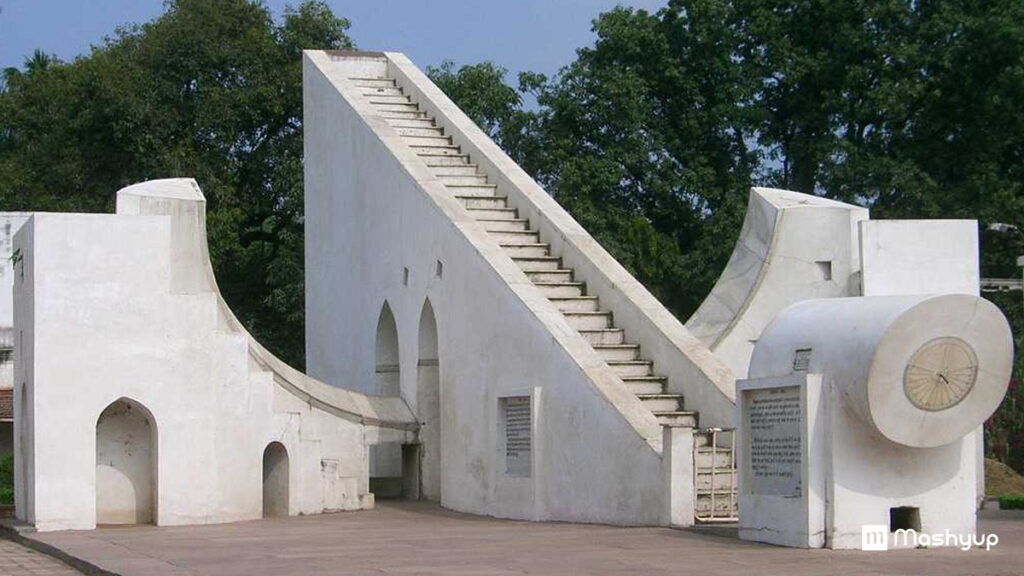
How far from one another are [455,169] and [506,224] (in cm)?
163

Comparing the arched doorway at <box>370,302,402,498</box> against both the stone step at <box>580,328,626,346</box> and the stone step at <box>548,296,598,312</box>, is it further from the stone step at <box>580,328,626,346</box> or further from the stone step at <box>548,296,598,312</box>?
the stone step at <box>580,328,626,346</box>

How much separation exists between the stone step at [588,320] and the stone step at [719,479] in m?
2.83

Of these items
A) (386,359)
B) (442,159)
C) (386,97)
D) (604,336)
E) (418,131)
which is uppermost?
(386,97)

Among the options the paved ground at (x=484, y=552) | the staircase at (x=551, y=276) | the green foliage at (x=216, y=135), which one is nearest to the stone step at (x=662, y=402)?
the staircase at (x=551, y=276)

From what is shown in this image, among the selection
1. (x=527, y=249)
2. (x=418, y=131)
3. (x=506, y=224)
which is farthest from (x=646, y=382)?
(x=418, y=131)

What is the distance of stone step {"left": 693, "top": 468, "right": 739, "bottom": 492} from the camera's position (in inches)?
507

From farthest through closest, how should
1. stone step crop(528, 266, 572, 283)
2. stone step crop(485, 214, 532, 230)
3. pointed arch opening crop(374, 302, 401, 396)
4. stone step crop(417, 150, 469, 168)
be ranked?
1. stone step crop(417, 150, 469, 168)
2. pointed arch opening crop(374, 302, 401, 396)
3. stone step crop(485, 214, 532, 230)
4. stone step crop(528, 266, 572, 283)

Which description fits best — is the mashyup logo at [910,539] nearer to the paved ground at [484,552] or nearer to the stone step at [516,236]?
the paved ground at [484,552]

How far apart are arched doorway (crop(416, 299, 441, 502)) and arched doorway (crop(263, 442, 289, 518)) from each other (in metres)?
1.86

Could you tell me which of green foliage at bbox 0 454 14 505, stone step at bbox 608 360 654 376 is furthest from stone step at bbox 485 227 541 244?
green foliage at bbox 0 454 14 505

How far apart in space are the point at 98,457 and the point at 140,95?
12.5 m

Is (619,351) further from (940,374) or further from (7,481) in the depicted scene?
(7,481)

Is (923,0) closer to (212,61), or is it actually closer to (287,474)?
(212,61)

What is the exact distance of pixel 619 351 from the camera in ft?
49.7
